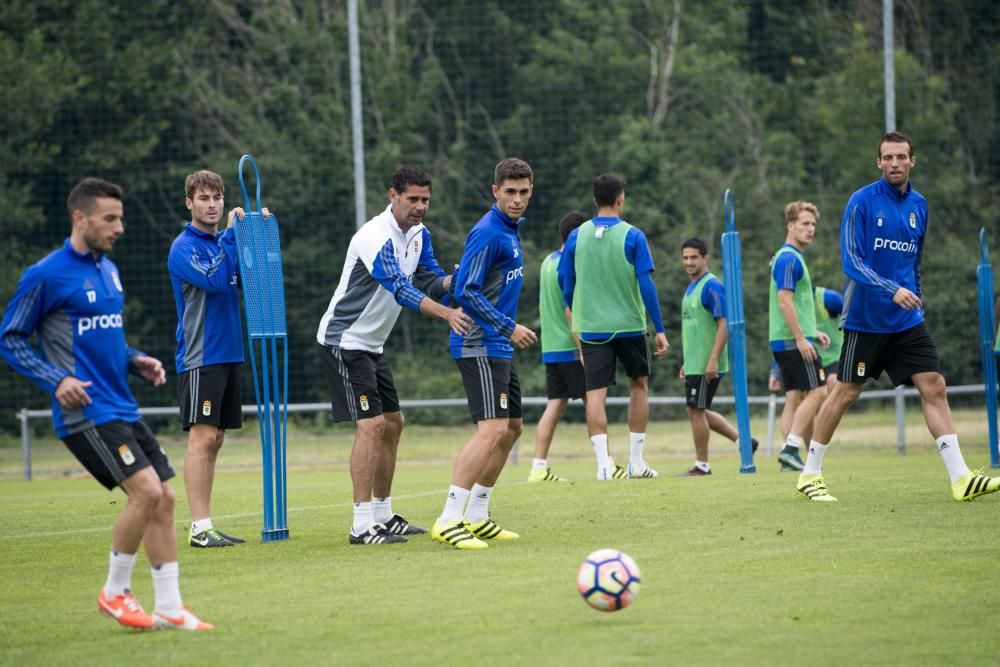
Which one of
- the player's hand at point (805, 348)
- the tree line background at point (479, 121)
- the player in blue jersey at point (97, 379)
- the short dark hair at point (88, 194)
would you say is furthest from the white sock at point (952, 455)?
the tree line background at point (479, 121)

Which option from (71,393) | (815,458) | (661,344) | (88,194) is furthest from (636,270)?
(71,393)

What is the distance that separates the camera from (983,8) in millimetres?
29047

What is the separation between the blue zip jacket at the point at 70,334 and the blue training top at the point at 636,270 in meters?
6.26

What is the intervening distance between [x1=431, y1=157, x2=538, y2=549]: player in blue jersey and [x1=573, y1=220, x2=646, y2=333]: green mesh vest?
152 inches

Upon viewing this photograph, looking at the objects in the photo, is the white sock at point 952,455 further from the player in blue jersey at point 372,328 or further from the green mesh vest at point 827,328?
the green mesh vest at point 827,328

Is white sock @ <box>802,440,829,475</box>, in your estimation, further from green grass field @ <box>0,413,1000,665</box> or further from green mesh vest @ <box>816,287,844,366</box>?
green mesh vest @ <box>816,287,844,366</box>

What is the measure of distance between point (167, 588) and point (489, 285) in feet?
10.1

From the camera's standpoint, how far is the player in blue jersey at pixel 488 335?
8312mm

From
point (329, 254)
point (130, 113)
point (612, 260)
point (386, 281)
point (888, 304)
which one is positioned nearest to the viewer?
point (386, 281)

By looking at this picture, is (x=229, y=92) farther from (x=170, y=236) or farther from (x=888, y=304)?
(x=888, y=304)

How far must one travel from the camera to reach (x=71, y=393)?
5.96 metres

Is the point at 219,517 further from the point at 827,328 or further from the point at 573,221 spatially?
the point at 827,328

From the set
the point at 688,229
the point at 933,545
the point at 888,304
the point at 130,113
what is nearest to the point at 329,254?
the point at 130,113

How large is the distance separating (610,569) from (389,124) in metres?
25.9
